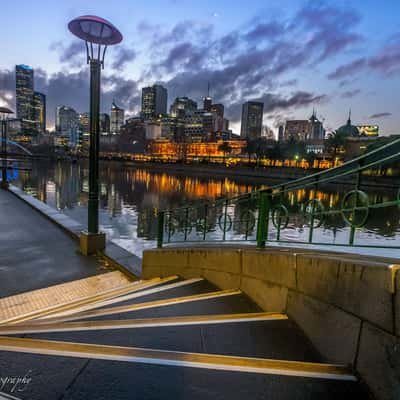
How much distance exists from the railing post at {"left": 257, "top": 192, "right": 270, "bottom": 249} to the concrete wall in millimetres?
259

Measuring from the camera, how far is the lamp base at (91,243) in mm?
6617

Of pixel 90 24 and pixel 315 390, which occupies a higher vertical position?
pixel 90 24

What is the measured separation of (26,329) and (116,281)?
320 cm

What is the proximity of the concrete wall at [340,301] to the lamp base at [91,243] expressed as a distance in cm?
459

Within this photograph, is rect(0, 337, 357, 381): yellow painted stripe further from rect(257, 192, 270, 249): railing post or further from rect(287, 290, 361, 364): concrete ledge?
rect(257, 192, 270, 249): railing post

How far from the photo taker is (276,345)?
2.01 meters

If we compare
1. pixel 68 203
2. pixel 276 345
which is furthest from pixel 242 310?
pixel 68 203

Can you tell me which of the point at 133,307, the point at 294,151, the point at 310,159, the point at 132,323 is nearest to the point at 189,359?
the point at 132,323

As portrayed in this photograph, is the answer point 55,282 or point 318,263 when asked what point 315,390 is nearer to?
point 318,263

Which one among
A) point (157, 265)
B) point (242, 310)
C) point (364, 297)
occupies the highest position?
point (364, 297)

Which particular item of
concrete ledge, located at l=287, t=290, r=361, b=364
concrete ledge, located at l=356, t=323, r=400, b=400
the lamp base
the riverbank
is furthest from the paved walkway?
the riverbank

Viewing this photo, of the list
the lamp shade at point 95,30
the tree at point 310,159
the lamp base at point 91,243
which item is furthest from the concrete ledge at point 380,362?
the tree at point 310,159

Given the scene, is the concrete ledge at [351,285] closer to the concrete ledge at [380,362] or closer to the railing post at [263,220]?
the concrete ledge at [380,362]

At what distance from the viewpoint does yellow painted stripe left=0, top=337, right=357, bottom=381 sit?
1643mm
